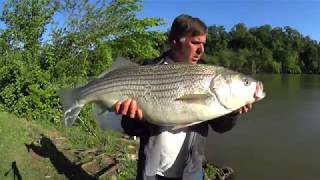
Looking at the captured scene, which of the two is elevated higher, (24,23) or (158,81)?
(24,23)

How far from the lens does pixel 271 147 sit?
2112 cm

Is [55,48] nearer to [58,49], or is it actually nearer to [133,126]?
[58,49]

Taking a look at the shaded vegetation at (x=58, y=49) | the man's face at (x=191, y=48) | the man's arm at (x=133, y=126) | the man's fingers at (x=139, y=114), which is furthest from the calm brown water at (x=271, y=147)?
the man's fingers at (x=139, y=114)

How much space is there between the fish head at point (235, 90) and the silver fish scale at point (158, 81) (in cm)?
9

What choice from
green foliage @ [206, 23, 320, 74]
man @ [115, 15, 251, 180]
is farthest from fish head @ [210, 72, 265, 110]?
green foliage @ [206, 23, 320, 74]

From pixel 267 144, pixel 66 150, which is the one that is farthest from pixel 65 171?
pixel 267 144

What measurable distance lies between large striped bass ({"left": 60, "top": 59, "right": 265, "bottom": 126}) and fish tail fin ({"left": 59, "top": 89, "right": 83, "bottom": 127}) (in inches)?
12.3

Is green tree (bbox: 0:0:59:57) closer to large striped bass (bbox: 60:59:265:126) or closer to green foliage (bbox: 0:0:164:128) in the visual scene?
green foliage (bbox: 0:0:164:128)

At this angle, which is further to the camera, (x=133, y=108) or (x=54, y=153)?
(x=54, y=153)

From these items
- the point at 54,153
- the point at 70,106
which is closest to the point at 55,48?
the point at 54,153

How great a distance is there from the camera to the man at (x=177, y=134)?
3678 mm

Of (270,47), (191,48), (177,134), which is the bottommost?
(177,134)

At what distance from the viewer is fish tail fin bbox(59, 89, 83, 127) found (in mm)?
3799

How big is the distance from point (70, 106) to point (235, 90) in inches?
49.5
